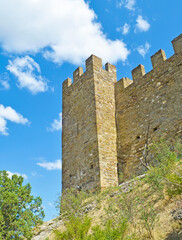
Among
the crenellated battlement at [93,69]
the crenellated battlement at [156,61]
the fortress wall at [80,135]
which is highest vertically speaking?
the crenellated battlement at [93,69]

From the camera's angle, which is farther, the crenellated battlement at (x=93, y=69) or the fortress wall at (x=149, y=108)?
the crenellated battlement at (x=93, y=69)

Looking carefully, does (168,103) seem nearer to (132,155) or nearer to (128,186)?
(132,155)

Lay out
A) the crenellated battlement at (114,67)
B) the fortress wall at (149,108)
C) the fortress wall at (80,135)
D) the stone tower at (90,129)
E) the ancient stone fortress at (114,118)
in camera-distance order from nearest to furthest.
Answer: the fortress wall at (149,108) < the ancient stone fortress at (114,118) < the crenellated battlement at (114,67) < the stone tower at (90,129) < the fortress wall at (80,135)

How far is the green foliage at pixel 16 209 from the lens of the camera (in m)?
7.46

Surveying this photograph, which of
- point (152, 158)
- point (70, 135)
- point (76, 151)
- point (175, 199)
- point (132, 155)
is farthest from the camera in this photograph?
point (70, 135)

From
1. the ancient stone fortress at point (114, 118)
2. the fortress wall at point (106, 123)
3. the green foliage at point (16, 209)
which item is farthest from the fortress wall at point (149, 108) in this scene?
the green foliage at point (16, 209)

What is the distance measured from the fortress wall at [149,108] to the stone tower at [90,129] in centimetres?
46

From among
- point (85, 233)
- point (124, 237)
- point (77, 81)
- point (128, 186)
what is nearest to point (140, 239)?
point (124, 237)

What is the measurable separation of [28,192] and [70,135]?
399 centimetres

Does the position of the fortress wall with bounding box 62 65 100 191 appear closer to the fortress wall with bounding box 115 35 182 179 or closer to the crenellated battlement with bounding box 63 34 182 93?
the crenellated battlement with bounding box 63 34 182 93

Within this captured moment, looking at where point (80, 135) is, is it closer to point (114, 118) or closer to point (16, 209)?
point (114, 118)

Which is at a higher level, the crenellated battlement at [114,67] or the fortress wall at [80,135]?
the crenellated battlement at [114,67]

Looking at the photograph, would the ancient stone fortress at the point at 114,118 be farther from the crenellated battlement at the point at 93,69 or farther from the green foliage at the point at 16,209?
the green foliage at the point at 16,209

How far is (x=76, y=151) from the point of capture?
35.9ft
